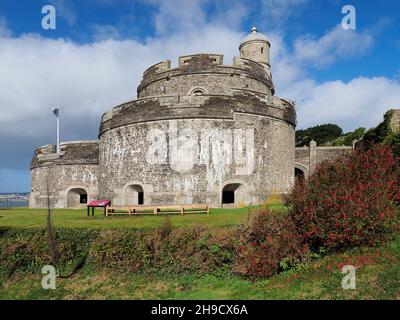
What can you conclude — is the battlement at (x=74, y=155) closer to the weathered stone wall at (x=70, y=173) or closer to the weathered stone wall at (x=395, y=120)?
the weathered stone wall at (x=70, y=173)

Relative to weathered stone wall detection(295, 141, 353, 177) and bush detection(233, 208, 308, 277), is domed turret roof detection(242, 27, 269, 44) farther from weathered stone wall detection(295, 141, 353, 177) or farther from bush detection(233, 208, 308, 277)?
bush detection(233, 208, 308, 277)

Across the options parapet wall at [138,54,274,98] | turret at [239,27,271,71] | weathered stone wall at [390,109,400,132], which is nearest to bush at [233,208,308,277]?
weathered stone wall at [390,109,400,132]

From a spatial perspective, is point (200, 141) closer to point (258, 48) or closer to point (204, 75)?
point (204, 75)

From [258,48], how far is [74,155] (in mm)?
17639

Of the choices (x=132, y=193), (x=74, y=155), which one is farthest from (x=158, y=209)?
(x=74, y=155)

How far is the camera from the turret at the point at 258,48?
27.0 metres

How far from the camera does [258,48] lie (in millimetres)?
26984

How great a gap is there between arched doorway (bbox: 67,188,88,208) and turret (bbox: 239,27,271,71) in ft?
58.7

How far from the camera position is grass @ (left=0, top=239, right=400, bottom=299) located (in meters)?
6.45
